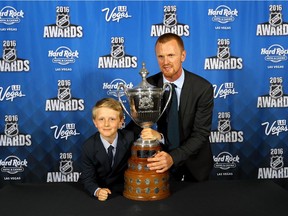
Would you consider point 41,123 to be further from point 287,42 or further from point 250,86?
point 287,42

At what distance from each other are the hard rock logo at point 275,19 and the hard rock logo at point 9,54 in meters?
2.53

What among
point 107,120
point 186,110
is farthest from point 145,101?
point 186,110

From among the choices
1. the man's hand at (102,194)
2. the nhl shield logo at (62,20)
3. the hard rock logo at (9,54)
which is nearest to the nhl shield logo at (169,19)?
the nhl shield logo at (62,20)

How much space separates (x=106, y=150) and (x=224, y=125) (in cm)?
214

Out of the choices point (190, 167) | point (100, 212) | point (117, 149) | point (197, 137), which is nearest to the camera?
point (100, 212)

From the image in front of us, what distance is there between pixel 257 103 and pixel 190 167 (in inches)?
65.1

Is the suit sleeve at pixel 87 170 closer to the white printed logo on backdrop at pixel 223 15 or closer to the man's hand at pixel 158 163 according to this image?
the man's hand at pixel 158 163

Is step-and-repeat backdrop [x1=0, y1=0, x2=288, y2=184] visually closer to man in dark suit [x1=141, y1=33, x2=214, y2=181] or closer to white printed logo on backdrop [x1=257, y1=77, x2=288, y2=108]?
white printed logo on backdrop [x1=257, y1=77, x2=288, y2=108]

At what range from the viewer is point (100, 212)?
1438 millimetres

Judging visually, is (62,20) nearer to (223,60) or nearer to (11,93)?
(11,93)

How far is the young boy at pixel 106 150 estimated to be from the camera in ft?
5.73

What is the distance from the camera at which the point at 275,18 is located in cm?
364

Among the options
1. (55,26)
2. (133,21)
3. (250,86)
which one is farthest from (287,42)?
(55,26)

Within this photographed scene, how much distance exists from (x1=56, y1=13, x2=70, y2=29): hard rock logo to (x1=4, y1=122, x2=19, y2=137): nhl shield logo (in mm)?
1064
